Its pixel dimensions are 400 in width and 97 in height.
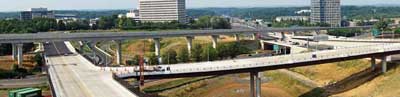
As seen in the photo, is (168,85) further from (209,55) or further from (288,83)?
(288,83)

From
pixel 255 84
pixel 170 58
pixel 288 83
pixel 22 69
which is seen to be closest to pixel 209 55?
pixel 170 58

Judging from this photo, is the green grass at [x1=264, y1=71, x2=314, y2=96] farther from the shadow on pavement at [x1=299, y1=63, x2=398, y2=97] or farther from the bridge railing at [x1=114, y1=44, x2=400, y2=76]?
the bridge railing at [x1=114, y1=44, x2=400, y2=76]

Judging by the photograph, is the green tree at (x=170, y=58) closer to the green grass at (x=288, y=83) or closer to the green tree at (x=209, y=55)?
the green tree at (x=209, y=55)

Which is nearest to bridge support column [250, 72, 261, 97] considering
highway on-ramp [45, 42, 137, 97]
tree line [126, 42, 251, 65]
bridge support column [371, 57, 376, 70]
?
highway on-ramp [45, 42, 137, 97]

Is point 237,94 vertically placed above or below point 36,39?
below

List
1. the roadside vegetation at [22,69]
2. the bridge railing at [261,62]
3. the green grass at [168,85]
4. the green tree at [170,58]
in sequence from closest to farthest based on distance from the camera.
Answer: the bridge railing at [261,62] < the green grass at [168,85] < the roadside vegetation at [22,69] < the green tree at [170,58]

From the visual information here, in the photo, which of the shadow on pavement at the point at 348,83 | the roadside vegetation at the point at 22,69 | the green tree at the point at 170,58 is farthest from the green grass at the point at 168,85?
the roadside vegetation at the point at 22,69

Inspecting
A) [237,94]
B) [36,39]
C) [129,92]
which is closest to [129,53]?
[36,39]

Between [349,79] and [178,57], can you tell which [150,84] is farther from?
[349,79]
